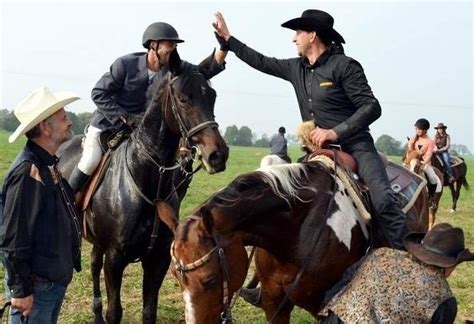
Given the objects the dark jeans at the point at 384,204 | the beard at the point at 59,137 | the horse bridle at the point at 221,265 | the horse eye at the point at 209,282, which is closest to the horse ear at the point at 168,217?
the horse bridle at the point at 221,265

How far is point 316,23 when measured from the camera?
4105 millimetres

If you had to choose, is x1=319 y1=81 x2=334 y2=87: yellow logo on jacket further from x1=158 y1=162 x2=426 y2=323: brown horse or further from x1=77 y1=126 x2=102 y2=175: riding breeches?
x1=77 y1=126 x2=102 y2=175: riding breeches

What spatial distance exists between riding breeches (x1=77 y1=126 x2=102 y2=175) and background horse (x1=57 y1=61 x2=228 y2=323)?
18 cm

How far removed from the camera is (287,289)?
145 inches

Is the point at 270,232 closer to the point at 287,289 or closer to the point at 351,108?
the point at 287,289

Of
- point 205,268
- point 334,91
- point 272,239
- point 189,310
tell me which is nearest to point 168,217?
point 205,268

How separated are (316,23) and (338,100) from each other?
60 cm

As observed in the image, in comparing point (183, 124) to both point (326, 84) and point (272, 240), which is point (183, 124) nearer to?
point (326, 84)

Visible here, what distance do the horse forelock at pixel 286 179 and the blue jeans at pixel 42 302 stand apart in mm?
1441

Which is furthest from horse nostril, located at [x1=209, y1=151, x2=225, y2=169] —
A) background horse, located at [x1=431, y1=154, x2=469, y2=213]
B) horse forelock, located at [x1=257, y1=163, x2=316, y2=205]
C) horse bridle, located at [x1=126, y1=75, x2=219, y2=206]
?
background horse, located at [x1=431, y1=154, x2=469, y2=213]

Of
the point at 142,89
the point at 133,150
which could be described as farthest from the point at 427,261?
the point at 142,89

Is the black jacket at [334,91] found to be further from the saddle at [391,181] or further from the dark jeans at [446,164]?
the dark jeans at [446,164]

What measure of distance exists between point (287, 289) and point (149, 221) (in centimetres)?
166

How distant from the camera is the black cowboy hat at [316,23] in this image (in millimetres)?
4109
